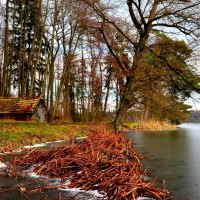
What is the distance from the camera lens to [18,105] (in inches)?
891

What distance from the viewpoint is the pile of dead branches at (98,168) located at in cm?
547

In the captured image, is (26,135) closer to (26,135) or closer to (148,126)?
(26,135)

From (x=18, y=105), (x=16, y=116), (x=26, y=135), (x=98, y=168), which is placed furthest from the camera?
(x=18, y=105)

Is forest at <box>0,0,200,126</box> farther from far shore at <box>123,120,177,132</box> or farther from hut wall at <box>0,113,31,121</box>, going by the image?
far shore at <box>123,120,177,132</box>

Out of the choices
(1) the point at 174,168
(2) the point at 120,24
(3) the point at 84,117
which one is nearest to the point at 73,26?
(2) the point at 120,24

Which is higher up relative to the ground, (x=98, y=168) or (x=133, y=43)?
(x=133, y=43)

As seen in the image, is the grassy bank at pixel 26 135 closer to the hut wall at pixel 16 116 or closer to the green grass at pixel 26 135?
the green grass at pixel 26 135

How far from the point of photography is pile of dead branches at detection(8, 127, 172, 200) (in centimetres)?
547

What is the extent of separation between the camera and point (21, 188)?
586 cm

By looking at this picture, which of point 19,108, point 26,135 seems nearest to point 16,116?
point 19,108

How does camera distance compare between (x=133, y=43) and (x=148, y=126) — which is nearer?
(x=133, y=43)

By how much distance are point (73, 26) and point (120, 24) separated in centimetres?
790

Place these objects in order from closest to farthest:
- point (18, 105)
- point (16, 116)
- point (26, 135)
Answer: point (26, 135), point (16, 116), point (18, 105)

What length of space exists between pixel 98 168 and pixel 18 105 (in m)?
16.9
